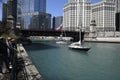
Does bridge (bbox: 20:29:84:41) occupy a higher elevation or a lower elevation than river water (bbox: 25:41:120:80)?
higher

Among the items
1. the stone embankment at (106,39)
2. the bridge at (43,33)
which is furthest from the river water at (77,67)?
the stone embankment at (106,39)

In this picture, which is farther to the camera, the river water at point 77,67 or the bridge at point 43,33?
the bridge at point 43,33

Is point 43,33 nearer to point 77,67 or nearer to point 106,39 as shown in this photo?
point 106,39

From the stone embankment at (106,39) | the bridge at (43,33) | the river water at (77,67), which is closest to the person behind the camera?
the river water at (77,67)

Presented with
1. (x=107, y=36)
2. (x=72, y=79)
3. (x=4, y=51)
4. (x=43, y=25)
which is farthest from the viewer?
(x=43, y=25)

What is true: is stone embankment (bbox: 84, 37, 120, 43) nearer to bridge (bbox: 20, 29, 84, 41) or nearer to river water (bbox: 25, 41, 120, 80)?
bridge (bbox: 20, 29, 84, 41)

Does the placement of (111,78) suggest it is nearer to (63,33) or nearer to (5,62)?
(5,62)

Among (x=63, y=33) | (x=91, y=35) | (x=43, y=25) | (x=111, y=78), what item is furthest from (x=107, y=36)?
(x=111, y=78)

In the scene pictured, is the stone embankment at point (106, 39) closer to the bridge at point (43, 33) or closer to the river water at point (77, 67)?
the bridge at point (43, 33)

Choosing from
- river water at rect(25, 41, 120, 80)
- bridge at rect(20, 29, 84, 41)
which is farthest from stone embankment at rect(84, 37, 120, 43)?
river water at rect(25, 41, 120, 80)

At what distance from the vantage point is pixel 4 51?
33.6 feet

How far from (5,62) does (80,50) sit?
204ft

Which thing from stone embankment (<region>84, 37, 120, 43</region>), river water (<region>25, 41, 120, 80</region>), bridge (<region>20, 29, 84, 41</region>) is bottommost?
river water (<region>25, 41, 120, 80</region>)

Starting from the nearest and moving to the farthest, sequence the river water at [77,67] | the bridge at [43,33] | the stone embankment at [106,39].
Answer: the river water at [77,67]
the bridge at [43,33]
the stone embankment at [106,39]
